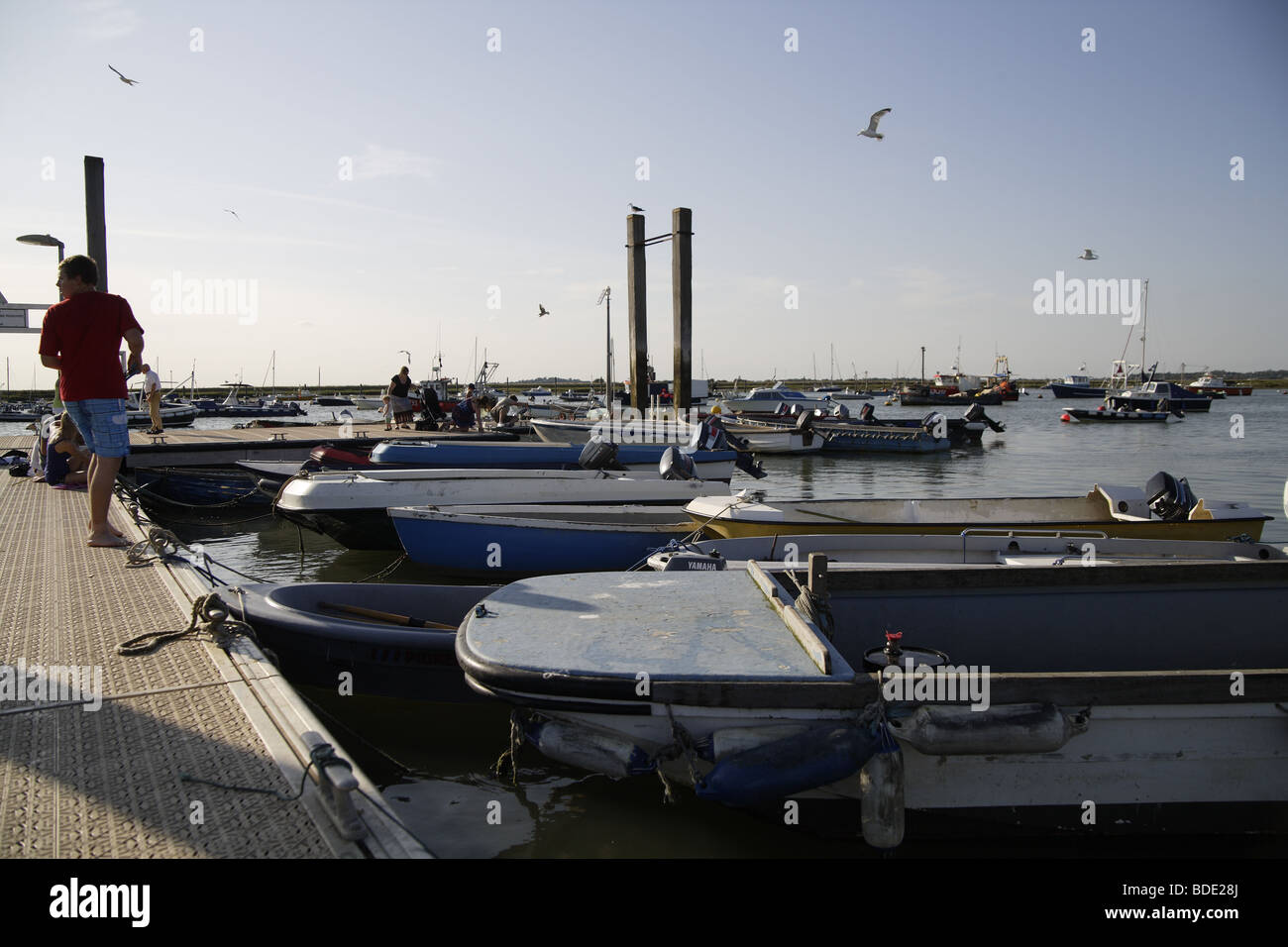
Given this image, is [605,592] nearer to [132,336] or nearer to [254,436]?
[132,336]

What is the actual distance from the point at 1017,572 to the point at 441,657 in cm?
356

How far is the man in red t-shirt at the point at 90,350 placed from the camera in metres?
5.93

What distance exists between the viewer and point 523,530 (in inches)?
372

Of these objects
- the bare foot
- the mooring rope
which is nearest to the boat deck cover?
the mooring rope

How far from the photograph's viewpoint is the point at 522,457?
45.3ft

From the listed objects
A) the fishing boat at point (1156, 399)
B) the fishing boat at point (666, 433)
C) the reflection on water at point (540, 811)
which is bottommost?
the reflection on water at point (540, 811)

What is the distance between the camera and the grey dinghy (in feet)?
11.3

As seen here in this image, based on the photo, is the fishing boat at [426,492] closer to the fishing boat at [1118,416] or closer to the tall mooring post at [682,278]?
the tall mooring post at [682,278]

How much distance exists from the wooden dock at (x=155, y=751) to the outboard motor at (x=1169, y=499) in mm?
8330

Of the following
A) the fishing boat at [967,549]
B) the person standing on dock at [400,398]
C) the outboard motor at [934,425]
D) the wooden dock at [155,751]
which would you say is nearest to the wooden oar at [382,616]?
the wooden dock at [155,751]

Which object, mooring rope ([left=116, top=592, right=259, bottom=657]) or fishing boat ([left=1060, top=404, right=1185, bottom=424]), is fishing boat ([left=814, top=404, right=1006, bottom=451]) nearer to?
fishing boat ([left=1060, top=404, right=1185, bottom=424])

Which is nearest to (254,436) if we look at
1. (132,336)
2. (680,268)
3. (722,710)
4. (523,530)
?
(680,268)

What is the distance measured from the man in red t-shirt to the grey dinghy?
3.56 metres

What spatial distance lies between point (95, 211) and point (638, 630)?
54.9 feet
